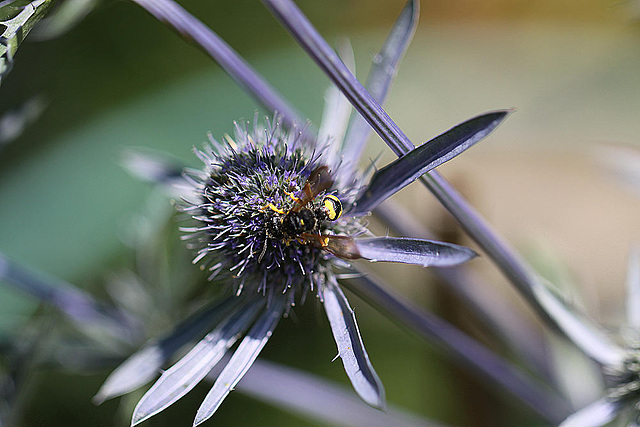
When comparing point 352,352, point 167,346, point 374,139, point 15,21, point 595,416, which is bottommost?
point 595,416

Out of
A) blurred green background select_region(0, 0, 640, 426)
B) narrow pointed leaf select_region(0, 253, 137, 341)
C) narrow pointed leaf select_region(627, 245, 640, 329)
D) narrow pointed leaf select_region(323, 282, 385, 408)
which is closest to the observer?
narrow pointed leaf select_region(323, 282, 385, 408)

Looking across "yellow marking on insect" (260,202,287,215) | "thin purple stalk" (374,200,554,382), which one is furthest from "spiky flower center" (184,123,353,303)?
"thin purple stalk" (374,200,554,382)

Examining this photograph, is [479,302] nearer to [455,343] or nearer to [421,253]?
[455,343]

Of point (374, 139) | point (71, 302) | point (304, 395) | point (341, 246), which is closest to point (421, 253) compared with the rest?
point (341, 246)

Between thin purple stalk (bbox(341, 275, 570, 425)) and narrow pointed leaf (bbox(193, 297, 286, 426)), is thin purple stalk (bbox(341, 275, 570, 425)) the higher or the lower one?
the lower one

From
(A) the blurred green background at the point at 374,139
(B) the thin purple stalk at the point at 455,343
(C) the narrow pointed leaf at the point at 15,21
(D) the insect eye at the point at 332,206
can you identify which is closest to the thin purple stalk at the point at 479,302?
(B) the thin purple stalk at the point at 455,343

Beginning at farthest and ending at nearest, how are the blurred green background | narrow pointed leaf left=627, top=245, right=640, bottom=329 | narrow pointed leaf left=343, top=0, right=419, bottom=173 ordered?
the blurred green background < narrow pointed leaf left=627, top=245, right=640, bottom=329 < narrow pointed leaf left=343, top=0, right=419, bottom=173

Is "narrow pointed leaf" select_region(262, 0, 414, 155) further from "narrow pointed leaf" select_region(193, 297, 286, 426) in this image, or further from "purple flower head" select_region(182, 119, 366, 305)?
"narrow pointed leaf" select_region(193, 297, 286, 426)

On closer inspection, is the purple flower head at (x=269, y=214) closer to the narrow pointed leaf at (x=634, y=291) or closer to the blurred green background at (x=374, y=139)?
the narrow pointed leaf at (x=634, y=291)
